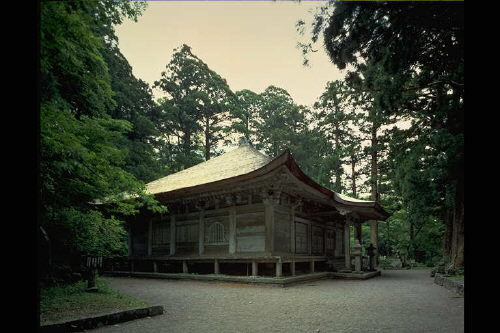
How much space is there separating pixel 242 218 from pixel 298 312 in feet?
23.0

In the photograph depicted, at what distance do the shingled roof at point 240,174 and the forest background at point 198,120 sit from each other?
6.57 ft

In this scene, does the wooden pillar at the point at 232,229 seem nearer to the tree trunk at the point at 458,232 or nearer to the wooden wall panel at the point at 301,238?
the wooden wall panel at the point at 301,238

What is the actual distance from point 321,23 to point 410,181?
1233 cm

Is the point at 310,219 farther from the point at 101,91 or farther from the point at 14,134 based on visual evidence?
the point at 14,134

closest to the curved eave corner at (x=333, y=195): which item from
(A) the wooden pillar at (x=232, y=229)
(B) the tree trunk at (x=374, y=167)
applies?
(A) the wooden pillar at (x=232, y=229)

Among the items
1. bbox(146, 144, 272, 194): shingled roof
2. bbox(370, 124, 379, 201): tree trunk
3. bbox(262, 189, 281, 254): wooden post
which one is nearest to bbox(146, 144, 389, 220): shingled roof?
bbox(146, 144, 272, 194): shingled roof

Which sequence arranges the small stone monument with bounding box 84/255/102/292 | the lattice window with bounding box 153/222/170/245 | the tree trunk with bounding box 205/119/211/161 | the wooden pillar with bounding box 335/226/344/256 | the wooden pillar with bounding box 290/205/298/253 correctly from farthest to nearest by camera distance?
the tree trunk with bounding box 205/119/211/161, the wooden pillar with bounding box 335/226/344/256, the lattice window with bounding box 153/222/170/245, the wooden pillar with bounding box 290/205/298/253, the small stone monument with bounding box 84/255/102/292

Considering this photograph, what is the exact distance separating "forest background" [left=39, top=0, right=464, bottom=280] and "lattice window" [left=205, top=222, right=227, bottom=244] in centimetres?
310

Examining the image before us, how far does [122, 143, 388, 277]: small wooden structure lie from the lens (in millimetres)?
12234

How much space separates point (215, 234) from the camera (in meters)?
14.0

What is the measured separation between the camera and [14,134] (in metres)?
2.01

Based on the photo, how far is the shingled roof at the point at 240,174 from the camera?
11132mm

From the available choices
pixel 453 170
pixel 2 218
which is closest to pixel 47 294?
pixel 2 218

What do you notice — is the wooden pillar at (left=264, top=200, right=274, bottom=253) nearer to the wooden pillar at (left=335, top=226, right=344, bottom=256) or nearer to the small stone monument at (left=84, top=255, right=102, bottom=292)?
the small stone monument at (left=84, top=255, right=102, bottom=292)
